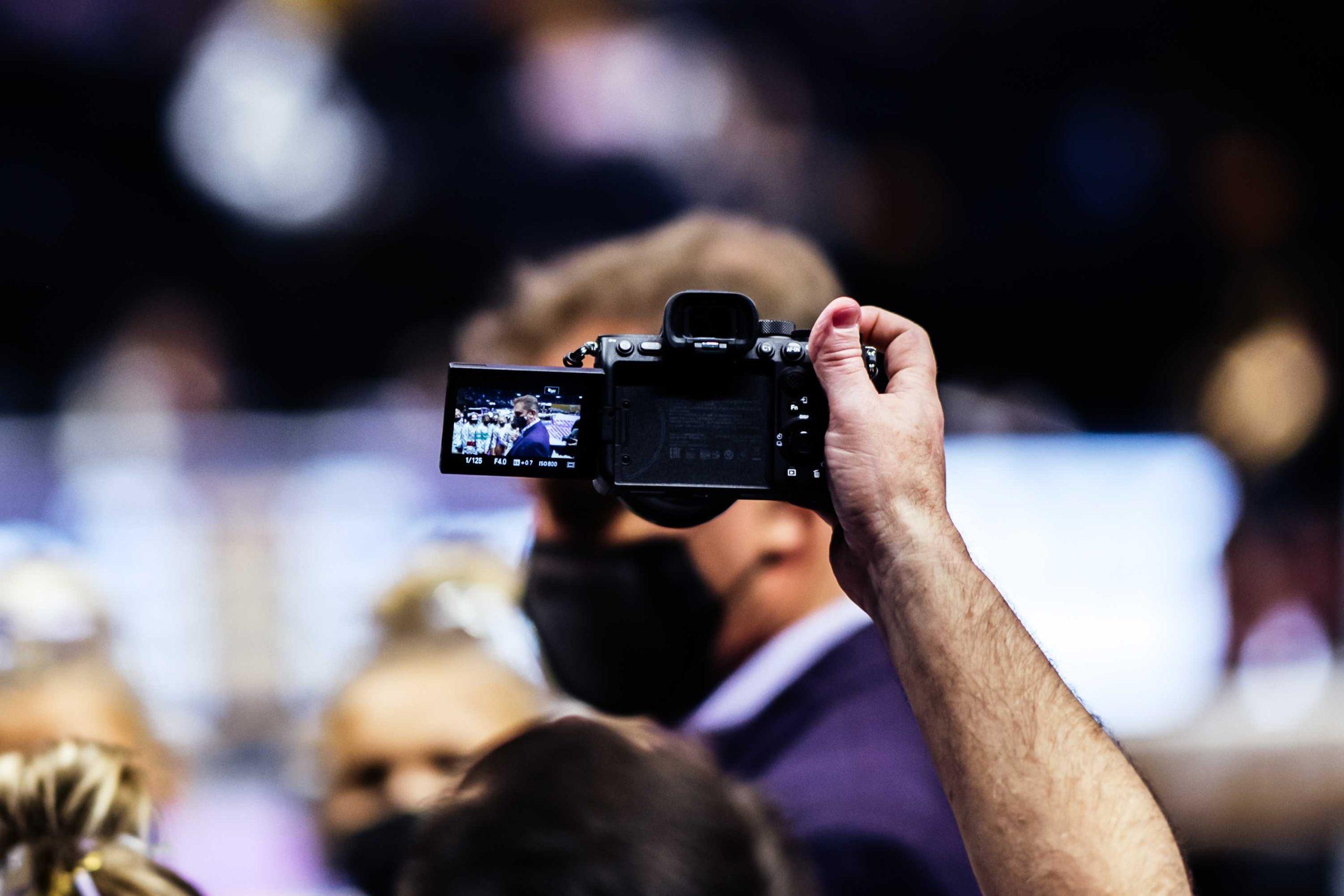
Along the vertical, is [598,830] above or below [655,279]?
below

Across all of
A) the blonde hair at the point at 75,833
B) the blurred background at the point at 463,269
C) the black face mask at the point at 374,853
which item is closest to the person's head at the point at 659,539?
the blurred background at the point at 463,269

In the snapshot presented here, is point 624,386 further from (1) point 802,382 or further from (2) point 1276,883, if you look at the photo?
(2) point 1276,883

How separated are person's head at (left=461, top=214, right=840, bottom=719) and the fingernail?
0.58 meters

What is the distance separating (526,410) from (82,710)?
1.15 m

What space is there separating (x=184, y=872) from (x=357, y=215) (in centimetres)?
98

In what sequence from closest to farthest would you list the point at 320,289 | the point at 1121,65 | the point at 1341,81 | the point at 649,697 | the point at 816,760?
the point at 816,760 → the point at 649,697 → the point at 320,289 → the point at 1121,65 → the point at 1341,81

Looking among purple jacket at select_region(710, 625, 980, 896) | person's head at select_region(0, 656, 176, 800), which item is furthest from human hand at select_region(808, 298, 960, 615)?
person's head at select_region(0, 656, 176, 800)

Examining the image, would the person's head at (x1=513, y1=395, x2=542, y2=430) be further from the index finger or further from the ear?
the ear

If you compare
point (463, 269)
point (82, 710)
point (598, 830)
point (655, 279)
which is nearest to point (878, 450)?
point (598, 830)

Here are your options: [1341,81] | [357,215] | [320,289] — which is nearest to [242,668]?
[320,289]

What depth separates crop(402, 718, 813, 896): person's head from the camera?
2.09 feet

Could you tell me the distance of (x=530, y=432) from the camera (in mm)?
664

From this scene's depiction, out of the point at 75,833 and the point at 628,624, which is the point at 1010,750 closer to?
the point at 628,624

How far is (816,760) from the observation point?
1117 millimetres
